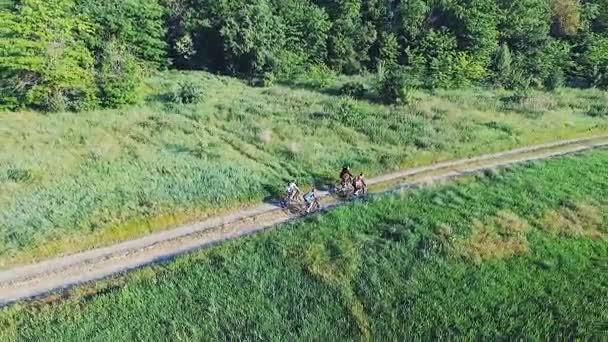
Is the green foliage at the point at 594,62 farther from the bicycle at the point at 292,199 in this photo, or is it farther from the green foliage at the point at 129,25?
the green foliage at the point at 129,25

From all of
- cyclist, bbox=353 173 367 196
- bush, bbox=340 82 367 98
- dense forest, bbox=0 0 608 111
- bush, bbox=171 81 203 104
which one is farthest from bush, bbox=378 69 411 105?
cyclist, bbox=353 173 367 196

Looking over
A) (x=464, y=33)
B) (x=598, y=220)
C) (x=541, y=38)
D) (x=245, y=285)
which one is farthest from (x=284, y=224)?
(x=541, y=38)

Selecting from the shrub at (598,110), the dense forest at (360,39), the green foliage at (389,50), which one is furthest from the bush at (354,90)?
→ the shrub at (598,110)

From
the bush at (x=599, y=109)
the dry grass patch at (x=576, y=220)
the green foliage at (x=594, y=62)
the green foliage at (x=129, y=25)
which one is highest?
the green foliage at (x=129, y=25)

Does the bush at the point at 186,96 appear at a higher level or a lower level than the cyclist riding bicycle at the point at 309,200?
higher

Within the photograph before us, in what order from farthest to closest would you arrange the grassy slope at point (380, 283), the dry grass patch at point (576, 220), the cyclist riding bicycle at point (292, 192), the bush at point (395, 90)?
the bush at point (395, 90) → the cyclist riding bicycle at point (292, 192) → the dry grass patch at point (576, 220) → the grassy slope at point (380, 283)

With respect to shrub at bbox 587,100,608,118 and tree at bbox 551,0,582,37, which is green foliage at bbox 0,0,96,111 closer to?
shrub at bbox 587,100,608,118
